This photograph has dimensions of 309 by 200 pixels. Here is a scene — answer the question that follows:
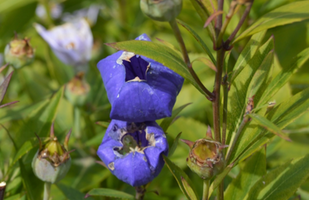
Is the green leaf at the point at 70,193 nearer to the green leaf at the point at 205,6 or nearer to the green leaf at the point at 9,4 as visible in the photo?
the green leaf at the point at 205,6

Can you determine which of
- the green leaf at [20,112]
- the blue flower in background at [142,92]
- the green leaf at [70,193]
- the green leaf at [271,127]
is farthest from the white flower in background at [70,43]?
the green leaf at [271,127]

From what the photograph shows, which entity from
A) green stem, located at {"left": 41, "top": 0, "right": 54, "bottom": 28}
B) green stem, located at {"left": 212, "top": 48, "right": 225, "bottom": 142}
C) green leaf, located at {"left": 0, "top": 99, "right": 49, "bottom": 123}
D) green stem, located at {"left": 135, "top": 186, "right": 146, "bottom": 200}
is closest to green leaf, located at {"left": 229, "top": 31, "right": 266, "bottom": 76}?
green stem, located at {"left": 212, "top": 48, "right": 225, "bottom": 142}

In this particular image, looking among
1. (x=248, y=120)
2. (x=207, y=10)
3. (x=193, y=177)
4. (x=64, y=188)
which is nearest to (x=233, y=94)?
(x=248, y=120)

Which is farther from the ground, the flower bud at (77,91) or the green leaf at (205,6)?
the green leaf at (205,6)

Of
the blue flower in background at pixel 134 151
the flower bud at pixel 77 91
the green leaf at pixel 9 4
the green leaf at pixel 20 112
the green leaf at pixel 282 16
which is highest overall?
the green leaf at pixel 282 16

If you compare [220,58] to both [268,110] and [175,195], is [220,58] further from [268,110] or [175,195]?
[175,195]

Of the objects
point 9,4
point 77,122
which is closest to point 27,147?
point 77,122
